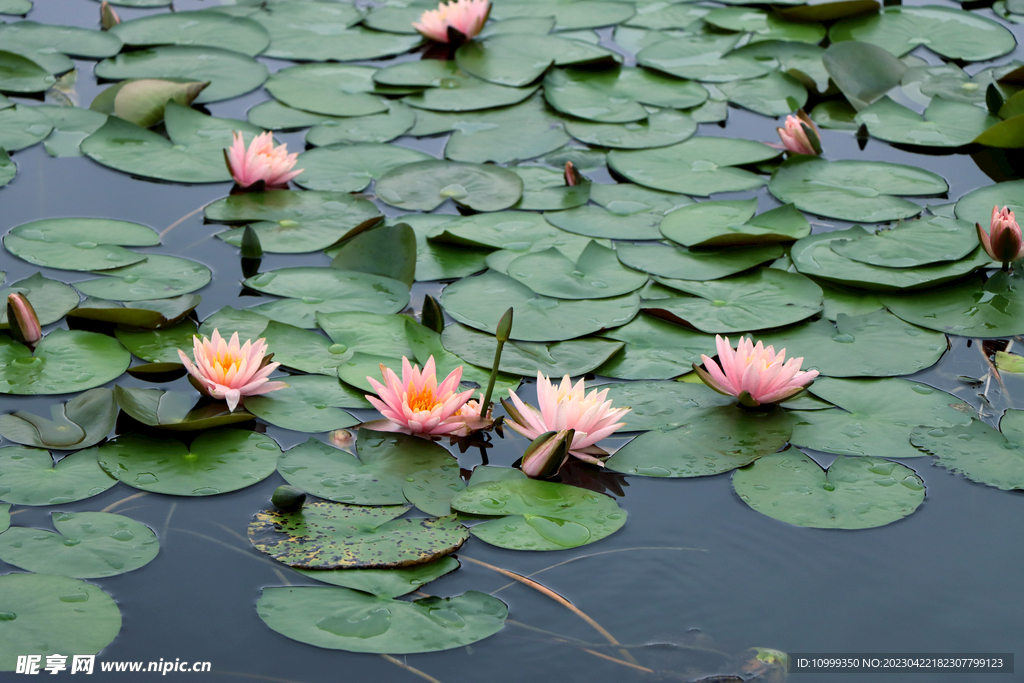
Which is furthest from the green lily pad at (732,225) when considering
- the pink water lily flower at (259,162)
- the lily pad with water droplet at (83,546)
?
the lily pad with water droplet at (83,546)

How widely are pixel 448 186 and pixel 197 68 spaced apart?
1.74m

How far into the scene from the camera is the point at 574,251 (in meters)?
3.22

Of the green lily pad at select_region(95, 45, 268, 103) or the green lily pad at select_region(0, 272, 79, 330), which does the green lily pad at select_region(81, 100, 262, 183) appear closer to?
the green lily pad at select_region(95, 45, 268, 103)

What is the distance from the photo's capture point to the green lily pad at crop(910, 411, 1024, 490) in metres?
2.27

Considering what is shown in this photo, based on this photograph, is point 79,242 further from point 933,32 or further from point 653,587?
point 933,32

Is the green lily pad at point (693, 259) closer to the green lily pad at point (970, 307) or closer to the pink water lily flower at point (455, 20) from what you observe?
the green lily pad at point (970, 307)

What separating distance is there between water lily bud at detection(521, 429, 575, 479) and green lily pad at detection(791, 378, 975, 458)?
69cm

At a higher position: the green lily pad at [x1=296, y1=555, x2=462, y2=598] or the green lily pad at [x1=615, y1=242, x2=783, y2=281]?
the green lily pad at [x1=615, y1=242, x2=783, y2=281]

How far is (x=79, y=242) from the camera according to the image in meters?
3.10

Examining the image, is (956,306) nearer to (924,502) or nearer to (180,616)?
(924,502)

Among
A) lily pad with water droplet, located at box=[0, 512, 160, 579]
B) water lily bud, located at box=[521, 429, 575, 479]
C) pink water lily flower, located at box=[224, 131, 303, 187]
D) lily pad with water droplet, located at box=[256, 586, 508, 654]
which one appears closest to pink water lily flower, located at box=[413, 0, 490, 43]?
pink water lily flower, located at box=[224, 131, 303, 187]

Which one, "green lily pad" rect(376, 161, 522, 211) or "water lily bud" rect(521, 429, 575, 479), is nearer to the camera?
"water lily bud" rect(521, 429, 575, 479)

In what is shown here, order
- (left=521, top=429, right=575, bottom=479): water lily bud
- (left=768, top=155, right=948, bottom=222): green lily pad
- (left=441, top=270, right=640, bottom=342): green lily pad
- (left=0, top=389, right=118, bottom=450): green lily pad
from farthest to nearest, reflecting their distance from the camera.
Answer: (left=768, top=155, right=948, bottom=222): green lily pad < (left=441, top=270, right=640, bottom=342): green lily pad < (left=0, top=389, right=118, bottom=450): green lily pad < (left=521, top=429, right=575, bottom=479): water lily bud

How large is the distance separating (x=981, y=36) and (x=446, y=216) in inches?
133
